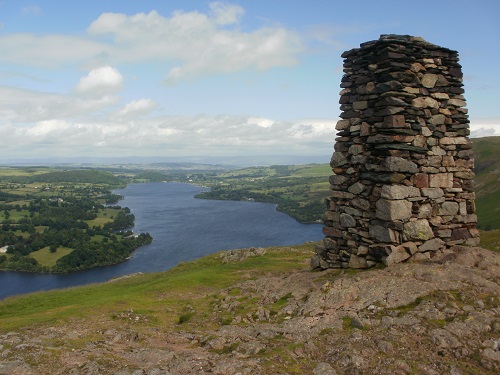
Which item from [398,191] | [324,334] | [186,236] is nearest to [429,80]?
[398,191]

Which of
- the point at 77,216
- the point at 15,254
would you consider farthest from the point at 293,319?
the point at 77,216

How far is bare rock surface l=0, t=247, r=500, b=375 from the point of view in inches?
309

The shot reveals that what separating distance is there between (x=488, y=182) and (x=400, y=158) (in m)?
140

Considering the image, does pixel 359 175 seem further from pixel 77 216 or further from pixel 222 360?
pixel 77 216

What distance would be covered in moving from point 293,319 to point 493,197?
129415 millimetres

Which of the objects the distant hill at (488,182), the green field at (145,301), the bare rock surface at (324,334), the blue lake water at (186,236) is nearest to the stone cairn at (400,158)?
the bare rock surface at (324,334)

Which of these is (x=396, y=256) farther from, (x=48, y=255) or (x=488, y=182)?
(x=488, y=182)

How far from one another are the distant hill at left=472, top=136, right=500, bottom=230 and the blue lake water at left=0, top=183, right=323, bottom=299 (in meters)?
46.7

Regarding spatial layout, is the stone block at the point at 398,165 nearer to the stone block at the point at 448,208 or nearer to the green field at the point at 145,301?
the stone block at the point at 448,208

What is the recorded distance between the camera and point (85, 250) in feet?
363

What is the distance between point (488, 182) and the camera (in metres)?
130

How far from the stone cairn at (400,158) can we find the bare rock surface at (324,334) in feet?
3.21

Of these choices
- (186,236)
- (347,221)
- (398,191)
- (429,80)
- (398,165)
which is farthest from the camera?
(186,236)

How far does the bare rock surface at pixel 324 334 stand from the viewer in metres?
7.84
